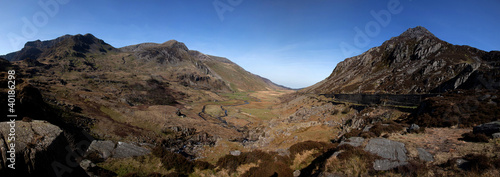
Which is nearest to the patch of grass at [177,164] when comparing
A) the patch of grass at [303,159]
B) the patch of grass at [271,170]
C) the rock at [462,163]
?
the patch of grass at [271,170]

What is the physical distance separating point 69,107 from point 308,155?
49690mm

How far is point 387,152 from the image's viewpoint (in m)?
11.4

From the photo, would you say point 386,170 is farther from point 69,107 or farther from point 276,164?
point 69,107

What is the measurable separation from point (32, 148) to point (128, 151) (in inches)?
364

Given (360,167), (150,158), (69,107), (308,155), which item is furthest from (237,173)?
(69,107)

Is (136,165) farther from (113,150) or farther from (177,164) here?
(177,164)

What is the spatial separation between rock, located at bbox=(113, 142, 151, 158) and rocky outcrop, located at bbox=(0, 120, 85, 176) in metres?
5.51

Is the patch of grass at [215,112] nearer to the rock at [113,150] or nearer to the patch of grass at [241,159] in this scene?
the patch of grass at [241,159]

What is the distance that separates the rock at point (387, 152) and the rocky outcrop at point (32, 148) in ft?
61.7

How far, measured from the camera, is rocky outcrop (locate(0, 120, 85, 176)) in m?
8.01

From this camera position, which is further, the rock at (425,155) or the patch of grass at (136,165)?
the patch of grass at (136,165)

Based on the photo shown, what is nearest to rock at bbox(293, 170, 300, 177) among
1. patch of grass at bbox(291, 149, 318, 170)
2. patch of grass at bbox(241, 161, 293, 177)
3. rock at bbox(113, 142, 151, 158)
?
patch of grass at bbox(241, 161, 293, 177)

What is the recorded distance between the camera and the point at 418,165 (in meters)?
9.32

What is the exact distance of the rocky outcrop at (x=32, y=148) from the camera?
8.01 metres
